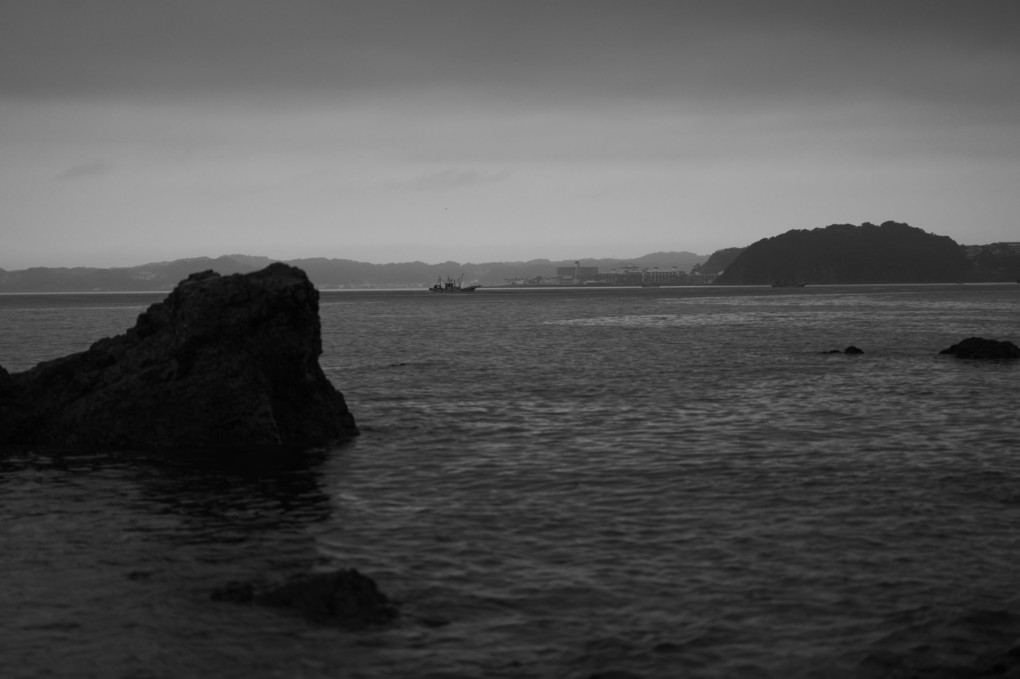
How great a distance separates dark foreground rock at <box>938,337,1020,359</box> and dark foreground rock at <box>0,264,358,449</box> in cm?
4226

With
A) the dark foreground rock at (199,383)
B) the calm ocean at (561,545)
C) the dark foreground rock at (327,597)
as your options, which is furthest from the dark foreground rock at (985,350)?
the dark foreground rock at (327,597)

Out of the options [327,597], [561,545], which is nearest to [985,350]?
[561,545]

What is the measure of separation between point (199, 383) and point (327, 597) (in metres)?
16.7

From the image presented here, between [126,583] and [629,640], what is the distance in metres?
8.60

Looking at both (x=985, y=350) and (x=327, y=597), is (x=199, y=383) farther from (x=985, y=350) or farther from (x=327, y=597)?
(x=985, y=350)

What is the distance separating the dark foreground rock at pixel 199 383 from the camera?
29.5 metres

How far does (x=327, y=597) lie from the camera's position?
47.8 feet

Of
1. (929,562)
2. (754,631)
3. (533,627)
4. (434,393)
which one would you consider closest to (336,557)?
(533,627)

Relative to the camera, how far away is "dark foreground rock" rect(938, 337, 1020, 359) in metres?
57.4

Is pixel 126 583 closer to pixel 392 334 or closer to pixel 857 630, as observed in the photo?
pixel 857 630

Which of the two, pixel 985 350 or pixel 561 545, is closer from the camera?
pixel 561 545

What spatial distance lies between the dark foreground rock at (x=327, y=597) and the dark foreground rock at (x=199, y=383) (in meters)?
14.7

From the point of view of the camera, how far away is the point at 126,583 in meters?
16.2

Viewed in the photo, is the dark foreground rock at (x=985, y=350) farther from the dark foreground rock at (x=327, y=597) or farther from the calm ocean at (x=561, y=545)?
the dark foreground rock at (x=327, y=597)
